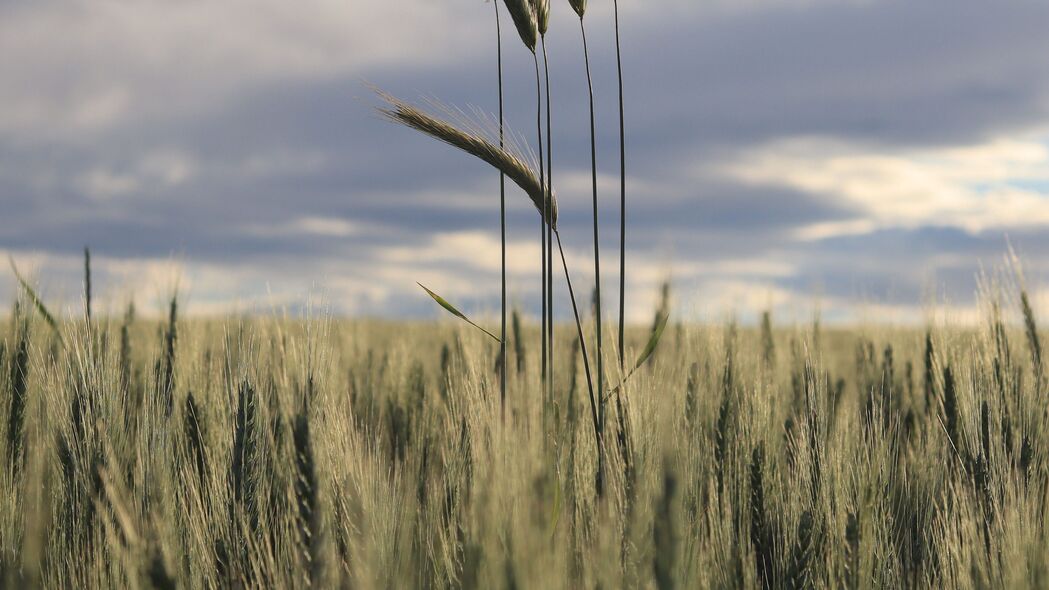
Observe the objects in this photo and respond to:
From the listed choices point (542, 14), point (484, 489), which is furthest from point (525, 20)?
point (484, 489)

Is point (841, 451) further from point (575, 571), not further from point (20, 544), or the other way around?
point (20, 544)

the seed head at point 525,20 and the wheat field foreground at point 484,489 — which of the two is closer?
the wheat field foreground at point 484,489

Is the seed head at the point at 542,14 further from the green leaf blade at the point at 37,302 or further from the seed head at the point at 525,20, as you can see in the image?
the green leaf blade at the point at 37,302

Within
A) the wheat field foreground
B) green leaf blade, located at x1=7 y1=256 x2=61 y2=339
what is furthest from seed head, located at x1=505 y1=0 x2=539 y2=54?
green leaf blade, located at x1=7 y1=256 x2=61 y2=339

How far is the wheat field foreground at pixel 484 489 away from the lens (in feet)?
5.75

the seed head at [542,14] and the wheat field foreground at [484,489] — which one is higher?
the seed head at [542,14]

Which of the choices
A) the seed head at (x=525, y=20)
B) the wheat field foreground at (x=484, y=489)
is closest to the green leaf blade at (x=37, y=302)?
the wheat field foreground at (x=484, y=489)

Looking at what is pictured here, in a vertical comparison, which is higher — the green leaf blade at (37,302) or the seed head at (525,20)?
the seed head at (525,20)

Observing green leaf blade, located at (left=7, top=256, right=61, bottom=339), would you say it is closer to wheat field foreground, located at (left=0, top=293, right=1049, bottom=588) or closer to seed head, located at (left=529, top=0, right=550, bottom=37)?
wheat field foreground, located at (left=0, top=293, right=1049, bottom=588)

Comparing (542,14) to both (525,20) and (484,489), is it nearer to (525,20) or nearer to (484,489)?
(525,20)

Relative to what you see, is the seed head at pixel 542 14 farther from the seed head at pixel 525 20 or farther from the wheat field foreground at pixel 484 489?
Answer: the wheat field foreground at pixel 484 489

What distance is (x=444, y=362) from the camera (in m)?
5.94

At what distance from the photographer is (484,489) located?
5.35ft

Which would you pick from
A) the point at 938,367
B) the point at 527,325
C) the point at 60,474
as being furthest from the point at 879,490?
the point at 527,325
